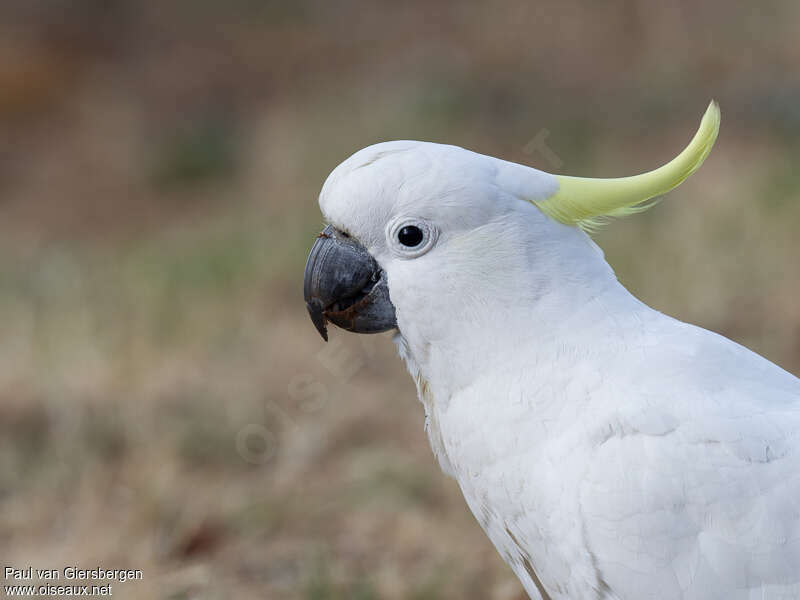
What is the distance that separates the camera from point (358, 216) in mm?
1773

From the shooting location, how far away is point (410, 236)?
1753 millimetres

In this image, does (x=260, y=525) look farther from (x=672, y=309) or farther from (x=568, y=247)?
(x=672, y=309)

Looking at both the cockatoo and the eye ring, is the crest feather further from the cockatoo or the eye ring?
the eye ring

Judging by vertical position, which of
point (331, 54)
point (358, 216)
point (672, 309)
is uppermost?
point (358, 216)

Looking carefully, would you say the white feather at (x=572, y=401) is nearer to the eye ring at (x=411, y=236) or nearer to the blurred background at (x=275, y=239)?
the eye ring at (x=411, y=236)

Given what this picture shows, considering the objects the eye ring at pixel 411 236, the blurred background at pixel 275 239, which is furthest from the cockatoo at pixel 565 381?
the blurred background at pixel 275 239

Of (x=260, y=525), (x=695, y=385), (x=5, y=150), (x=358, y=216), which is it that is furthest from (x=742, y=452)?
(x=5, y=150)

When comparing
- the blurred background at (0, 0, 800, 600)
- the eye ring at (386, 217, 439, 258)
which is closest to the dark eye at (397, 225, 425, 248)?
the eye ring at (386, 217, 439, 258)

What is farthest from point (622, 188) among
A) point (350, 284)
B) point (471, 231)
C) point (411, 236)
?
point (350, 284)

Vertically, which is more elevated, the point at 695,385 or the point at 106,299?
the point at 695,385

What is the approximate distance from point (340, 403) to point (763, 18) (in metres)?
7.14

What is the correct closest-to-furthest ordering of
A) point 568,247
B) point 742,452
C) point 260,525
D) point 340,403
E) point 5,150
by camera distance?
point 742,452, point 568,247, point 260,525, point 340,403, point 5,150

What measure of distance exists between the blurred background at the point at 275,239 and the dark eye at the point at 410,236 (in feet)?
4.24

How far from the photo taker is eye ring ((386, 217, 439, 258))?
68.5 inches
